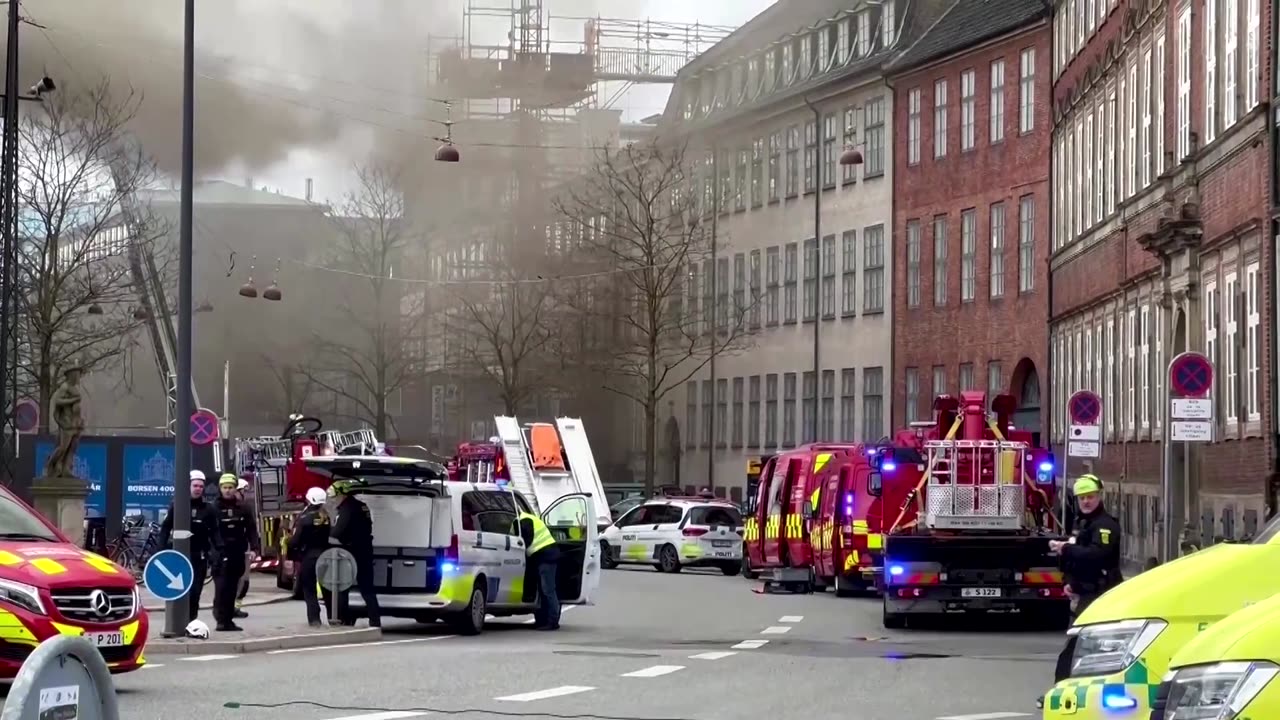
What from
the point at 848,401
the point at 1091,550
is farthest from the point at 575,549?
the point at 848,401

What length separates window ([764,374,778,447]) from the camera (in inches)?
2810

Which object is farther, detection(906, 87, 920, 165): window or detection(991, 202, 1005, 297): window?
detection(906, 87, 920, 165): window

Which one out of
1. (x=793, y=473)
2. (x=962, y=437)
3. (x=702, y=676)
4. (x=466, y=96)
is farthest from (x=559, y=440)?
(x=702, y=676)

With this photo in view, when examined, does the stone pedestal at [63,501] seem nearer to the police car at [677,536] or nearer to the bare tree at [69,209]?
the bare tree at [69,209]

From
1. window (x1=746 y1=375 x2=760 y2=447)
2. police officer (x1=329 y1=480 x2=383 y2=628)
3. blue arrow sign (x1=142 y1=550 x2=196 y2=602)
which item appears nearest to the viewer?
blue arrow sign (x1=142 y1=550 x2=196 y2=602)

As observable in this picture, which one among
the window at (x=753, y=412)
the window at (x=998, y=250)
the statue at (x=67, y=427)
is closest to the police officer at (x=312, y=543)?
the statue at (x=67, y=427)

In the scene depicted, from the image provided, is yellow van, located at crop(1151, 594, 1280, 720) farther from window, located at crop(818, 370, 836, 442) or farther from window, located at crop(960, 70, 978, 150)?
window, located at crop(818, 370, 836, 442)

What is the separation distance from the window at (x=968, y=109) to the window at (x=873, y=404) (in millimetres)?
7990

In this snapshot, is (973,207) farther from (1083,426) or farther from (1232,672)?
(1232,672)

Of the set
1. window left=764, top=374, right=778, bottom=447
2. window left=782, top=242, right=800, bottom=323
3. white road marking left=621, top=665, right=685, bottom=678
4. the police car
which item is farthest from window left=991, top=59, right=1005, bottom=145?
white road marking left=621, top=665, right=685, bottom=678

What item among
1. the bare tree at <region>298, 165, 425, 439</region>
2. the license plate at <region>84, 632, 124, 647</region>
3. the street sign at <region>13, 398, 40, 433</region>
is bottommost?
the license plate at <region>84, 632, 124, 647</region>

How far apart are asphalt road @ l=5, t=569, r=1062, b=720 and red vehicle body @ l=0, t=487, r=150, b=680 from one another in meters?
0.48

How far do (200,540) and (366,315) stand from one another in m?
41.7

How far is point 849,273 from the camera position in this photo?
Result: 2635 inches
